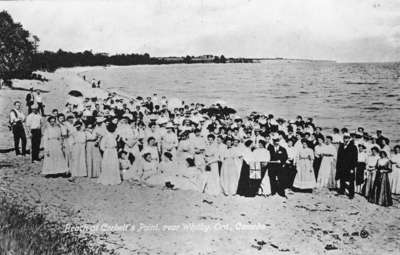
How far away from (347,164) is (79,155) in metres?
4.90

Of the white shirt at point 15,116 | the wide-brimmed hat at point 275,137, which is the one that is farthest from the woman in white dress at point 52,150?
the wide-brimmed hat at point 275,137

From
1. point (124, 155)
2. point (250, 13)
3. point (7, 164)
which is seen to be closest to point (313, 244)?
point (124, 155)

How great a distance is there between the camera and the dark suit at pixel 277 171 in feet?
23.9

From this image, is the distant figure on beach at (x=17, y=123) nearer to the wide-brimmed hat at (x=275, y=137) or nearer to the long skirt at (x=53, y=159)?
the long skirt at (x=53, y=159)

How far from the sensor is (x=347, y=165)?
722 centimetres

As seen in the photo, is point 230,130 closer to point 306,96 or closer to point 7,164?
point 7,164

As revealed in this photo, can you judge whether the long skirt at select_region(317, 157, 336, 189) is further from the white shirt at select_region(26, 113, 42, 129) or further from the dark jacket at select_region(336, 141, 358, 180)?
the white shirt at select_region(26, 113, 42, 129)

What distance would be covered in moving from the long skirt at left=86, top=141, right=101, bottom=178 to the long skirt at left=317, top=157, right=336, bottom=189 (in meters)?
4.21

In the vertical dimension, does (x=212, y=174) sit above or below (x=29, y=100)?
below

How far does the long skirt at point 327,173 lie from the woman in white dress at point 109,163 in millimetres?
3836

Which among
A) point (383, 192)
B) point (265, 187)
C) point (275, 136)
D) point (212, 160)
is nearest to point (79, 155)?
Answer: point (212, 160)

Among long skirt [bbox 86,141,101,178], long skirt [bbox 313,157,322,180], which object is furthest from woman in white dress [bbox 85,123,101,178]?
long skirt [bbox 313,157,322,180]

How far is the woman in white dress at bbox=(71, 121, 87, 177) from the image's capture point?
734 centimetres

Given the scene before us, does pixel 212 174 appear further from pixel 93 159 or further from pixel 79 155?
pixel 79 155
